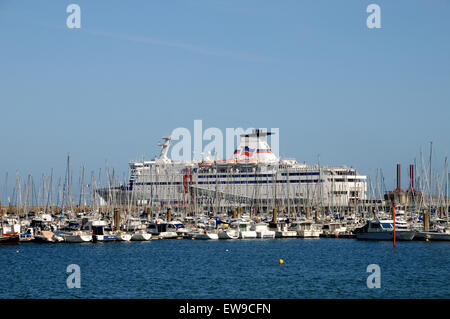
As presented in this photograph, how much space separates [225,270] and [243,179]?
215 feet

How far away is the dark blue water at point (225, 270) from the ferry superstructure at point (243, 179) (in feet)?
140

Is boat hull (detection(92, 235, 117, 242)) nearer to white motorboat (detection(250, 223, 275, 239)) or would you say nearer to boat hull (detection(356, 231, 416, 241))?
white motorboat (detection(250, 223, 275, 239))

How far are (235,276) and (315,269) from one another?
464 cm

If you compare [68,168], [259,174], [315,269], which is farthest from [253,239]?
[259,174]

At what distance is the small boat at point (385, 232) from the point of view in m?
50.5

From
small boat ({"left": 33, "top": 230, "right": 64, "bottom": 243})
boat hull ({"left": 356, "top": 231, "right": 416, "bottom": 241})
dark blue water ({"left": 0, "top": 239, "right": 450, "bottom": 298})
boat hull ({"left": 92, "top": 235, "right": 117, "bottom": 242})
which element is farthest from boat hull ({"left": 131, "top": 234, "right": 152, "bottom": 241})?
boat hull ({"left": 356, "top": 231, "right": 416, "bottom": 241})

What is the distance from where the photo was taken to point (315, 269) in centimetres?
3331

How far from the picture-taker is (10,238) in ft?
160

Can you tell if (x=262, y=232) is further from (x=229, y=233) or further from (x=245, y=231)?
(x=229, y=233)

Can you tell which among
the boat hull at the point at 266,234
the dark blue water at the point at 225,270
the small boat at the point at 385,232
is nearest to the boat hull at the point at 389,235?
the small boat at the point at 385,232

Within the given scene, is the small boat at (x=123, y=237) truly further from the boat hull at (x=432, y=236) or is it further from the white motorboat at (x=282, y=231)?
the boat hull at (x=432, y=236)
